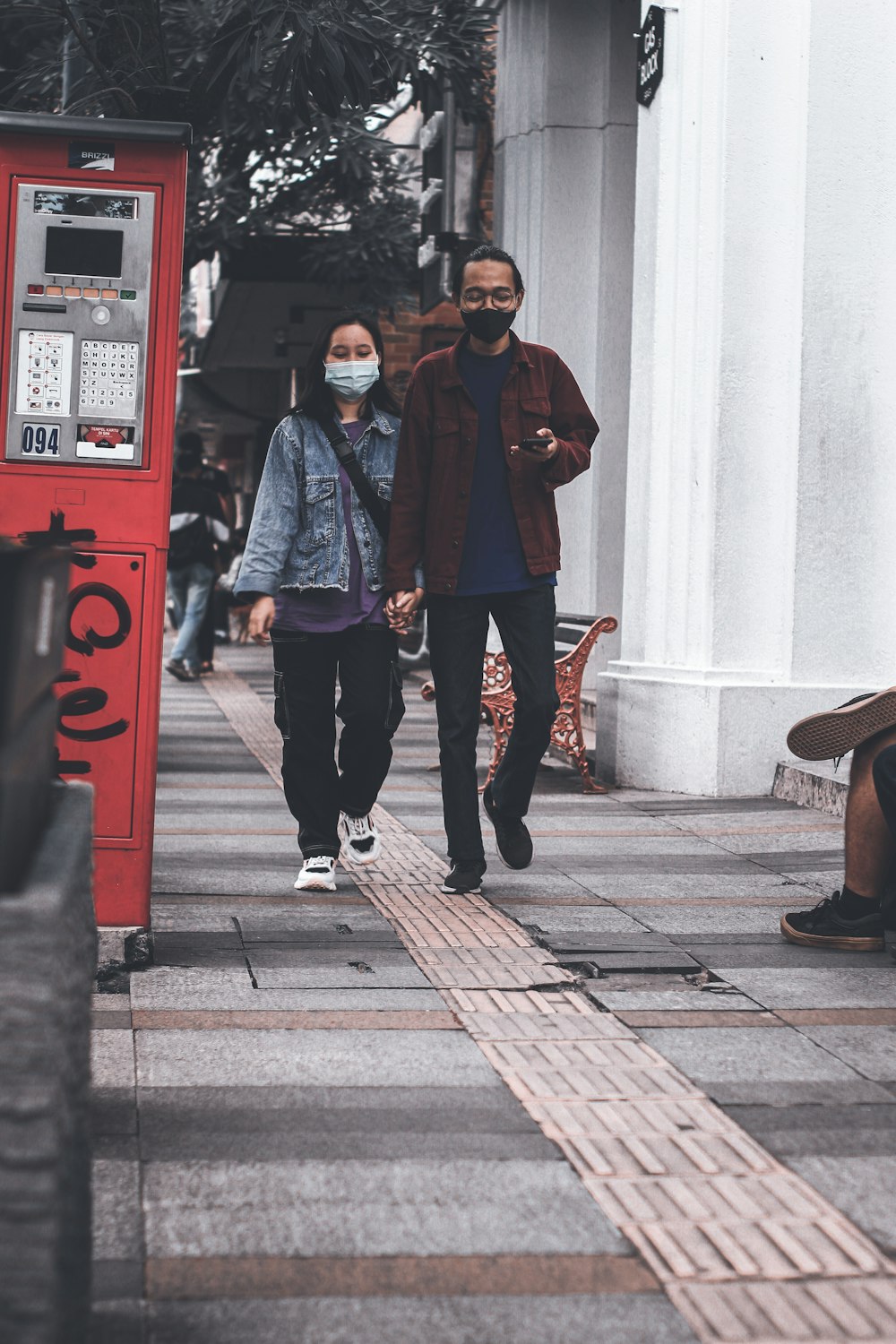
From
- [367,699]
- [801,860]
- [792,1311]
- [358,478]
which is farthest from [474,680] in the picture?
[792,1311]

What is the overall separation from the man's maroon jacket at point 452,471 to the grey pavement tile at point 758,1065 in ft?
6.61

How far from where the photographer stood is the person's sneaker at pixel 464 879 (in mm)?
5805

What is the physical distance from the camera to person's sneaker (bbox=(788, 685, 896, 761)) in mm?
4898

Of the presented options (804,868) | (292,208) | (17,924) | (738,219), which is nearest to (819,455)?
(738,219)

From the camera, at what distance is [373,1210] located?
2.92 m

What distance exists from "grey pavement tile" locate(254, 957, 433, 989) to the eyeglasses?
219 cm

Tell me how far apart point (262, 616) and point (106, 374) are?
1114 mm

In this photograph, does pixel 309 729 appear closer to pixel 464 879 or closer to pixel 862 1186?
pixel 464 879

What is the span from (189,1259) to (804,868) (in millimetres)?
4180

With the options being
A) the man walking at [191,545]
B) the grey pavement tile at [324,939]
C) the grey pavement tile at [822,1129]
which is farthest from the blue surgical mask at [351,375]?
the man walking at [191,545]

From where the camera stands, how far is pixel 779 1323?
2.50 m

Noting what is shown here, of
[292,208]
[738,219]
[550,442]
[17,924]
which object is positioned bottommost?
[17,924]

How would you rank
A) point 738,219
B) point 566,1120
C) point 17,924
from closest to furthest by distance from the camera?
point 17,924
point 566,1120
point 738,219

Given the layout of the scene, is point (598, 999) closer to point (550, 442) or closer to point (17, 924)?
point (550, 442)
